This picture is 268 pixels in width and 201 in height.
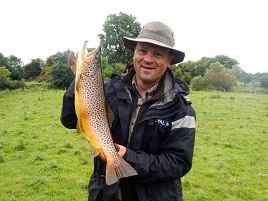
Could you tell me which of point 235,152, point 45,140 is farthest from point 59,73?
point 235,152

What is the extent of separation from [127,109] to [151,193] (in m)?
0.93

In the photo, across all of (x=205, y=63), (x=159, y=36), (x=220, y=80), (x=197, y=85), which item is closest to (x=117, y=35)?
(x=197, y=85)

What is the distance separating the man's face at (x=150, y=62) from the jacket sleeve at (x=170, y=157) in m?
0.54

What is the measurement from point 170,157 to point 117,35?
53.4 m

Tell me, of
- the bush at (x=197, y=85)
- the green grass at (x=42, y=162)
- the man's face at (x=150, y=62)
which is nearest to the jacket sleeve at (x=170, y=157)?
the man's face at (x=150, y=62)

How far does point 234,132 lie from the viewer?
15.7 metres

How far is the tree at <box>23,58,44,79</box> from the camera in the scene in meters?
73.4

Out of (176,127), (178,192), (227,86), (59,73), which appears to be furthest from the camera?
(227,86)

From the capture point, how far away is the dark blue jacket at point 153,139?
3.22 metres

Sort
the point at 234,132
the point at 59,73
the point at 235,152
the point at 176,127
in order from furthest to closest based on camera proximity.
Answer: the point at 59,73 < the point at 234,132 < the point at 235,152 < the point at 176,127

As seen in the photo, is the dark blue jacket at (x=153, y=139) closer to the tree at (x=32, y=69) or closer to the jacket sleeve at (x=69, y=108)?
the jacket sleeve at (x=69, y=108)

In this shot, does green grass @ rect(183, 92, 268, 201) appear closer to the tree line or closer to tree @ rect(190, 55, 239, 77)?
the tree line

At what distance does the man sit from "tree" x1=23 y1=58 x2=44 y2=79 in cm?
7332

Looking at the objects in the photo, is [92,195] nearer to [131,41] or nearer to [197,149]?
[131,41]
